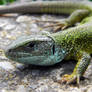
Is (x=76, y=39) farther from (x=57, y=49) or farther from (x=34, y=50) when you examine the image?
(x=34, y=50)

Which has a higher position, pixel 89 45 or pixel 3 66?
pixel 89 45

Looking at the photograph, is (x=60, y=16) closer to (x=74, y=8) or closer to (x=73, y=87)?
(x=74, y=8)

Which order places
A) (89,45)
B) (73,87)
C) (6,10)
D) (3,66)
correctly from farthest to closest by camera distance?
Answer: (6,10), (89,45), (3,66), (73,87)

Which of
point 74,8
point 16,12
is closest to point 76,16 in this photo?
point 74,8

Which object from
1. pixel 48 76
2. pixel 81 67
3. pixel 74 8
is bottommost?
pixel 48 76

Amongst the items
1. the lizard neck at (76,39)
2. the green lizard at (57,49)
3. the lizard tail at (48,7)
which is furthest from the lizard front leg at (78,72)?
the lizard tail at (48,7)

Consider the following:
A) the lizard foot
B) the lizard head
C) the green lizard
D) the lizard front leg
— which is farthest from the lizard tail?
the lizard foot

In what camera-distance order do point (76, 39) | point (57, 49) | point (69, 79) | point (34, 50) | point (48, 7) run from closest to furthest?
1. point (69, 79)
2. point (34, 50)
3. point (57, 49)
4. point (76, 39)
5. point (48, 7)

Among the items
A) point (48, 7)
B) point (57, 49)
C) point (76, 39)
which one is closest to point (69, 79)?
point (57, 49)
